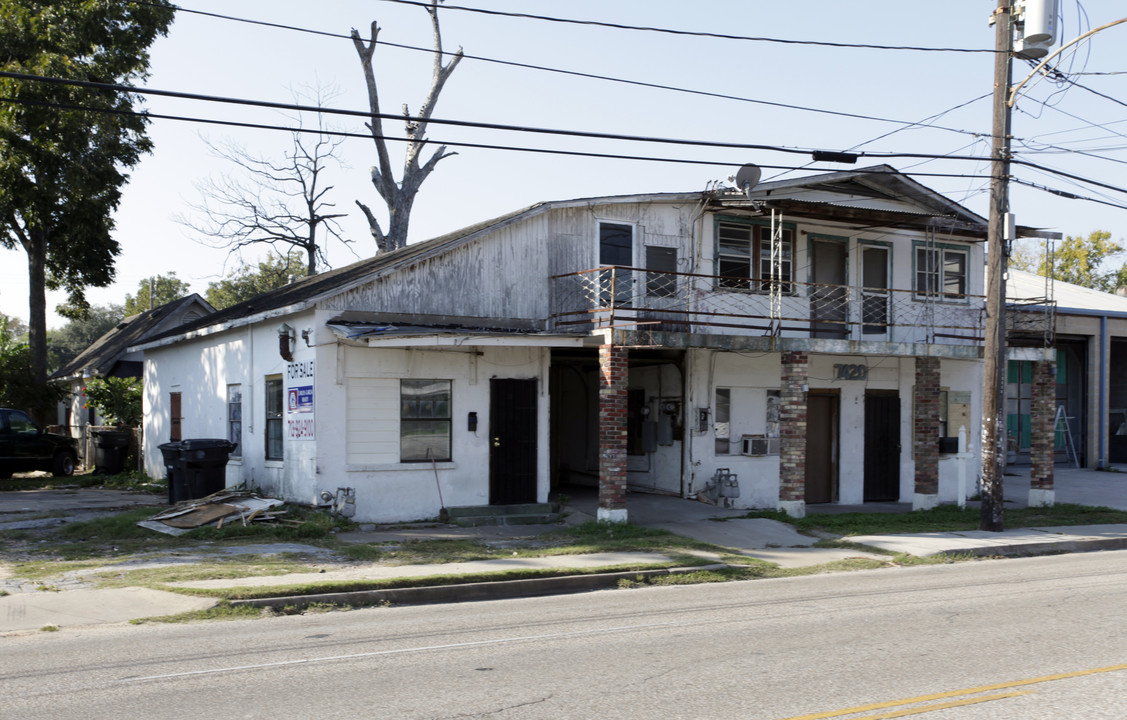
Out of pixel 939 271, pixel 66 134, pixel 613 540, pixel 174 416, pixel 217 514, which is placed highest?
pixel 66 134

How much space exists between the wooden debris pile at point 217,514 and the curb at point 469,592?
4731mm

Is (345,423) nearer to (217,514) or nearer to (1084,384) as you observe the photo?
(217,514)

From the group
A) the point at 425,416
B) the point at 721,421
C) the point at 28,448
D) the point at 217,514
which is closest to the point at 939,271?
the point at 721,421

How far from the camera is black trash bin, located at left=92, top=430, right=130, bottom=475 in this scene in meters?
25.7

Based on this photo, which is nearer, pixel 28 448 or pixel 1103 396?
pixel 28 448

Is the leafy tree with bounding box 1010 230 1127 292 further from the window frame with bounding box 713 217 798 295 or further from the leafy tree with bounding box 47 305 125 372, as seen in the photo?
the leafy tree with bounding box 47 305 125 372

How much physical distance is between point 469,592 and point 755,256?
10961 millimetres

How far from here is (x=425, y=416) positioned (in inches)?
643

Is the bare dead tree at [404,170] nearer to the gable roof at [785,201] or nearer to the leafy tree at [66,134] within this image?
the leafy tree at [66,134]

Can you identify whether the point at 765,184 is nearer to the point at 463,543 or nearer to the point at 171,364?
the point at 463,543

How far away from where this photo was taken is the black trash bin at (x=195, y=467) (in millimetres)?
16938

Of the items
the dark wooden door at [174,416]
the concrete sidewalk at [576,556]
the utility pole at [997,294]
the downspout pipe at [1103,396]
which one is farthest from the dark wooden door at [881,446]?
the dark wooden door at [174,416]

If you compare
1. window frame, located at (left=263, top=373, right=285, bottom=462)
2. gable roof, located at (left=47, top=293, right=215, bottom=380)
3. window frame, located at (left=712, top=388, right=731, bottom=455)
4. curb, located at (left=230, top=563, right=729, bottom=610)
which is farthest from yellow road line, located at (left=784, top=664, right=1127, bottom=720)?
gable roof, located at (left=47, top=293, right=215, bottom=380)

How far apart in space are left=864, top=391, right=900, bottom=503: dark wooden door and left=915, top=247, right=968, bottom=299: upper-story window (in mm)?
2551
